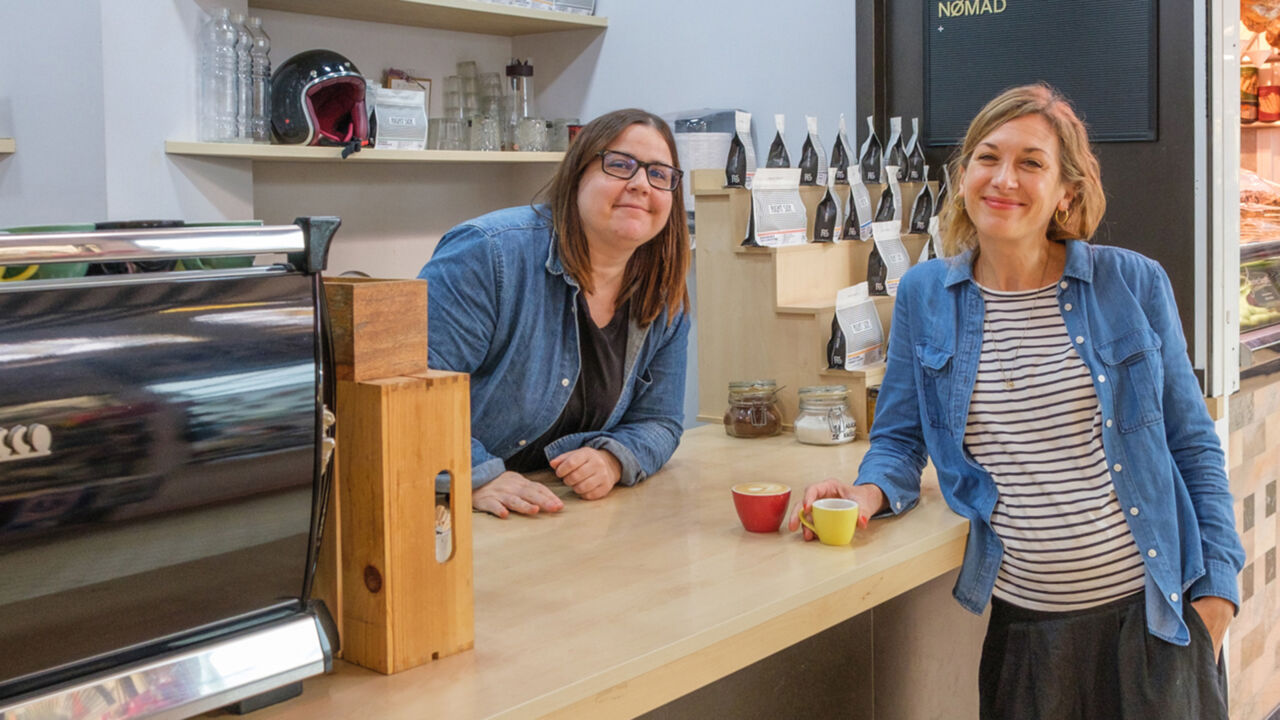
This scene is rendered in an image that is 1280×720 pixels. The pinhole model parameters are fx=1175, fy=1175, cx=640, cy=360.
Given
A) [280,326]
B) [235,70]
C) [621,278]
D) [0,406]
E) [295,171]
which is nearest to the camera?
[0,406]

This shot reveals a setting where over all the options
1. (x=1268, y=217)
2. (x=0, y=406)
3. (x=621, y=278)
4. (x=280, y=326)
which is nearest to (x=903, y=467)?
(x=621, y=278)

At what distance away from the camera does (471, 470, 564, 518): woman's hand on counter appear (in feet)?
5.74

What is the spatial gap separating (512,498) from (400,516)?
68cm

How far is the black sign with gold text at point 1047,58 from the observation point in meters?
2.59

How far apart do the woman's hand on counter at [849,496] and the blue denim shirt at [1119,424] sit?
0.03 meters

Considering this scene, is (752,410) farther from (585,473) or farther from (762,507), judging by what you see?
(762,507)

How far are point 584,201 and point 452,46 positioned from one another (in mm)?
2249

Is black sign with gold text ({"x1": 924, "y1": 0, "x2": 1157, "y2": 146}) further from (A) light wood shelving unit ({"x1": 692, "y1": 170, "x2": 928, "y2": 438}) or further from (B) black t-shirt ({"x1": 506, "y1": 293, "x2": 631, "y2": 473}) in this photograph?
(B) black t-shirt ({"x1": 506, "y1": 293, "x2": 631, "y2": 473})

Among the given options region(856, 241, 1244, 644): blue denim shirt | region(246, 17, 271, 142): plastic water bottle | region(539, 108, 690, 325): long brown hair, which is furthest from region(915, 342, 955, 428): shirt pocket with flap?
region(246, 17, 271, 142): plastic water bottle

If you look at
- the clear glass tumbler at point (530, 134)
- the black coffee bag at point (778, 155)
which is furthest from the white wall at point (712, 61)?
the black coffee bag at point (778, 155)

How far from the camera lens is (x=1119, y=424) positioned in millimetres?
1727

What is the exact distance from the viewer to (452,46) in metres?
3.95

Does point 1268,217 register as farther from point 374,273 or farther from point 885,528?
point 374,273

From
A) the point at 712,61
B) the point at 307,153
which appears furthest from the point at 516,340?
the point at 712,61
